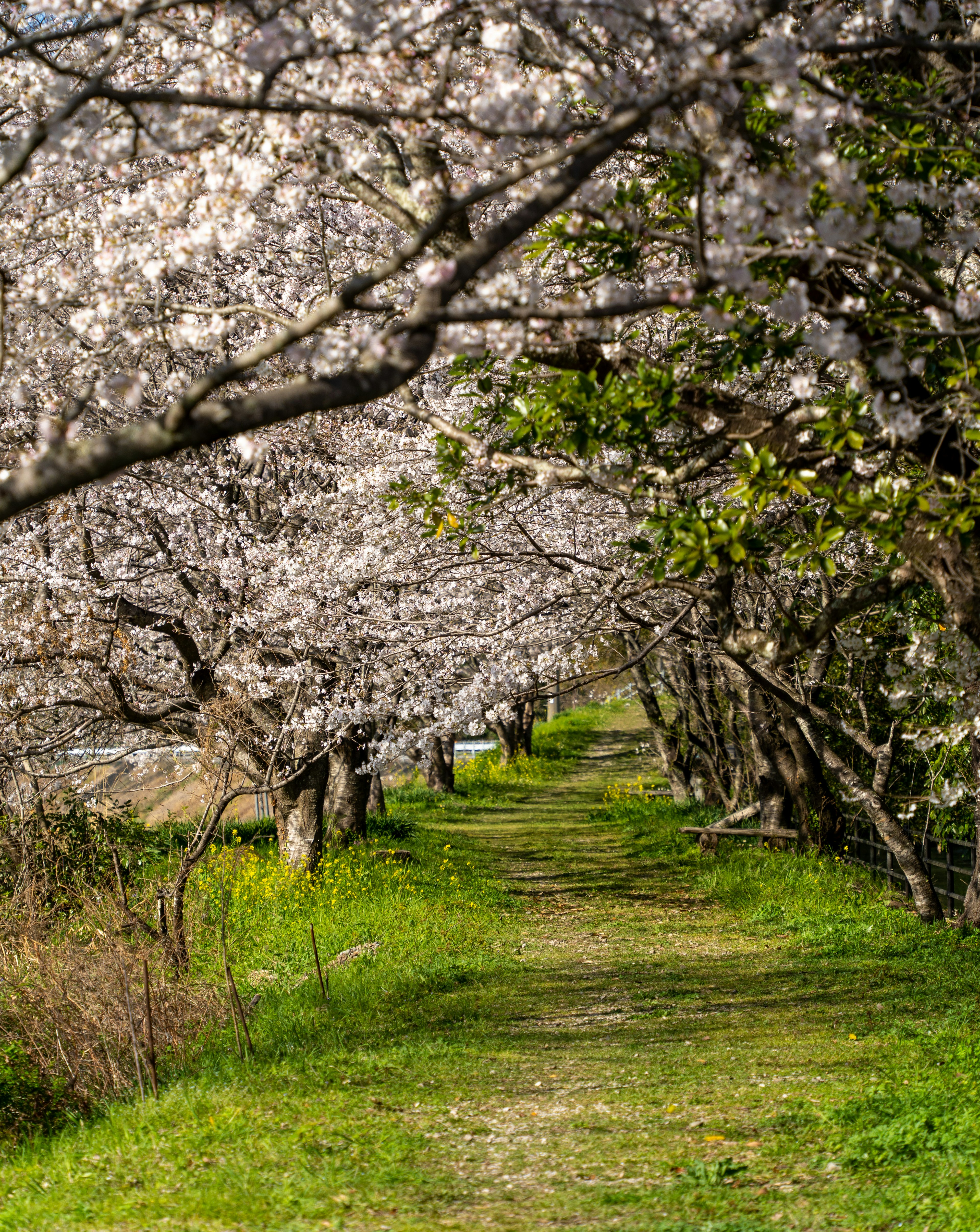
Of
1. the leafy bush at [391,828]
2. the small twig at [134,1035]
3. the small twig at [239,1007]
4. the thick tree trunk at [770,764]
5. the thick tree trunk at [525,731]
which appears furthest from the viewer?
the thick tree trunk at [525,731]

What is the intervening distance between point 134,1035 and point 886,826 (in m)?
6.42

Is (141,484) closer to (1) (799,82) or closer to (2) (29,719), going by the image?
(2) (29,719)

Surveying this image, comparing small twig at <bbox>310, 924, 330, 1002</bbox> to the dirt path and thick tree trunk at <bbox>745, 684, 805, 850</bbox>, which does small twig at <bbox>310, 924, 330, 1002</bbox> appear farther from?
thick tree trunk at <bbox>745, 684, 805, 850</bbox>

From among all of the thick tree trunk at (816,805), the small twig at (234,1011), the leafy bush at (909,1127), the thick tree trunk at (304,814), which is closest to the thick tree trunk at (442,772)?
the thick tree trunk at (304,814)

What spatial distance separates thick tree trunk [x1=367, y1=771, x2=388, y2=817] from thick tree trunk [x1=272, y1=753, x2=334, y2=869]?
7.25m

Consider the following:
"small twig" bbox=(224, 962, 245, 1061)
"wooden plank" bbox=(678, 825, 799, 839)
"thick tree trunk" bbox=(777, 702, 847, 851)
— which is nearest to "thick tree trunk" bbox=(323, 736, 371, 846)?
"wooden plank" bbox=(678, 825, 799, 839)

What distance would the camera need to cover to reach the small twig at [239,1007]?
6.59 meters

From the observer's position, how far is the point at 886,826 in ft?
31.1

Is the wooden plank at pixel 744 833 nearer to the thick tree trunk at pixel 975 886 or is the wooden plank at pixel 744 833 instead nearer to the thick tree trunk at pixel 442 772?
the thick tree trunk at pixel 975 886

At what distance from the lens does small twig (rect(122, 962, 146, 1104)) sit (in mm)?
6059

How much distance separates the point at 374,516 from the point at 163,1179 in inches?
241

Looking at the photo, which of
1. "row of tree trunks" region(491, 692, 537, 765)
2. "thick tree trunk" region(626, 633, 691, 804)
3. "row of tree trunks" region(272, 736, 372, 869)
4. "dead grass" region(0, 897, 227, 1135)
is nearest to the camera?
"dead grass" region(0, 897, 227, 1135)

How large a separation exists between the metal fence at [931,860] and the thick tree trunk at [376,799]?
940 cm

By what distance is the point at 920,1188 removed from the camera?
4438 millimetres
